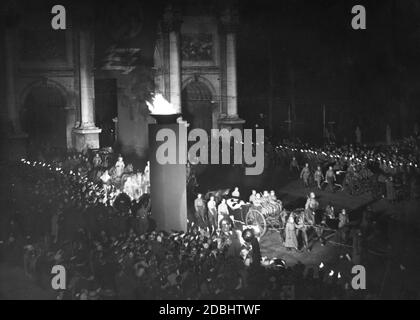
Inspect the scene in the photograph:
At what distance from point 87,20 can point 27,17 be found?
11.1ft

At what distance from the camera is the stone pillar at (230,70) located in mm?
37344

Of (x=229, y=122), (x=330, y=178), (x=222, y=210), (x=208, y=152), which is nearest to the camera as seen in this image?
(x=222, y=210)

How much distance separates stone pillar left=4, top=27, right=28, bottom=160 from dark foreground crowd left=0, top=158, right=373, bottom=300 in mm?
12905

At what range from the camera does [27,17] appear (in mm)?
35438

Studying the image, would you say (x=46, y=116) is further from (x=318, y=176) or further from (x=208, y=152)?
(x=318, y=176)

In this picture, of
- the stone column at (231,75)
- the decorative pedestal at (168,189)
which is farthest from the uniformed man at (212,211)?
the stone column at (231,75)

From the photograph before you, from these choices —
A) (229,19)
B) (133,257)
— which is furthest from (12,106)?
(133,257)

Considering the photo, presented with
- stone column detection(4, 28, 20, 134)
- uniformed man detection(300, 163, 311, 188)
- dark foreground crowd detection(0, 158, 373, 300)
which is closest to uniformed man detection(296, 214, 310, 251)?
dark foreground crowd detection(0, 158, 373, 300)

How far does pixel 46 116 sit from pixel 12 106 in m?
2.61

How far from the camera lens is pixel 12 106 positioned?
35344 millimetres

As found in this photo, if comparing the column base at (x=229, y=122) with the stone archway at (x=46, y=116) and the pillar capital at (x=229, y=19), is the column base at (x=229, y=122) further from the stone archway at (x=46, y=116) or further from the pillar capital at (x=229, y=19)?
the stone archway at (x=46, y=116)

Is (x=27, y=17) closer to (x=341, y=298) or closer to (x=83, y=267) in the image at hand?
(x=83, y=267)
